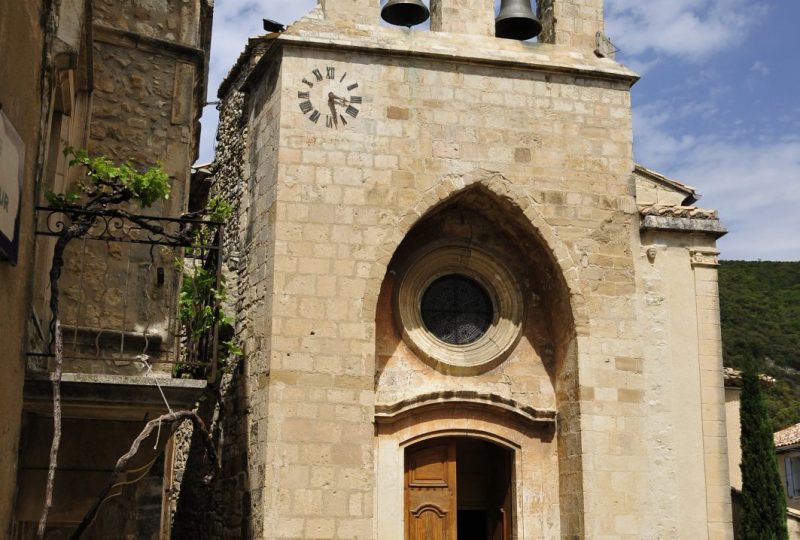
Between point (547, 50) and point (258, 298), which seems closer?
point (258, 298)

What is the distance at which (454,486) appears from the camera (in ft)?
35.1

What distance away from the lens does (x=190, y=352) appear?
8570 millimetres

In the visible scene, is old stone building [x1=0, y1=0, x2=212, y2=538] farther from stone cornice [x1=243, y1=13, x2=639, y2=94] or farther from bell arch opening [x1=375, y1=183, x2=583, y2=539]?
bell arch opening [x1=375, y1=183, x2=583, y2=539]

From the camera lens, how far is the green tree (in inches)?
637

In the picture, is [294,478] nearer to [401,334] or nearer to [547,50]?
[401,334]

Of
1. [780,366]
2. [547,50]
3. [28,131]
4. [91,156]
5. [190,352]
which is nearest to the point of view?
[28,131]

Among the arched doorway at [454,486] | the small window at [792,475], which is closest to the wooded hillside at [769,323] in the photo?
the small window at [792,475]

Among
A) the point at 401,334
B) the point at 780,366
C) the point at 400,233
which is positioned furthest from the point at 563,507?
the point at 780,366

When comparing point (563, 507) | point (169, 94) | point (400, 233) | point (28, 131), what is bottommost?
point (563, 507)

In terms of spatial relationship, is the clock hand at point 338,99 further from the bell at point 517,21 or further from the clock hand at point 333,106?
the bell at point 517,21

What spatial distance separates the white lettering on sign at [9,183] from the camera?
4996mm

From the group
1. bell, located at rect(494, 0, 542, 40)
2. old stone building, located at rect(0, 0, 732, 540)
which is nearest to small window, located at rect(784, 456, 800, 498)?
old stone building, located at rect(0, 0, 732, 540)

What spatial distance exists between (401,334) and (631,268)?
257 centimetres

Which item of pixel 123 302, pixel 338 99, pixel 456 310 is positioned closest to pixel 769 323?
pixel 456 310
